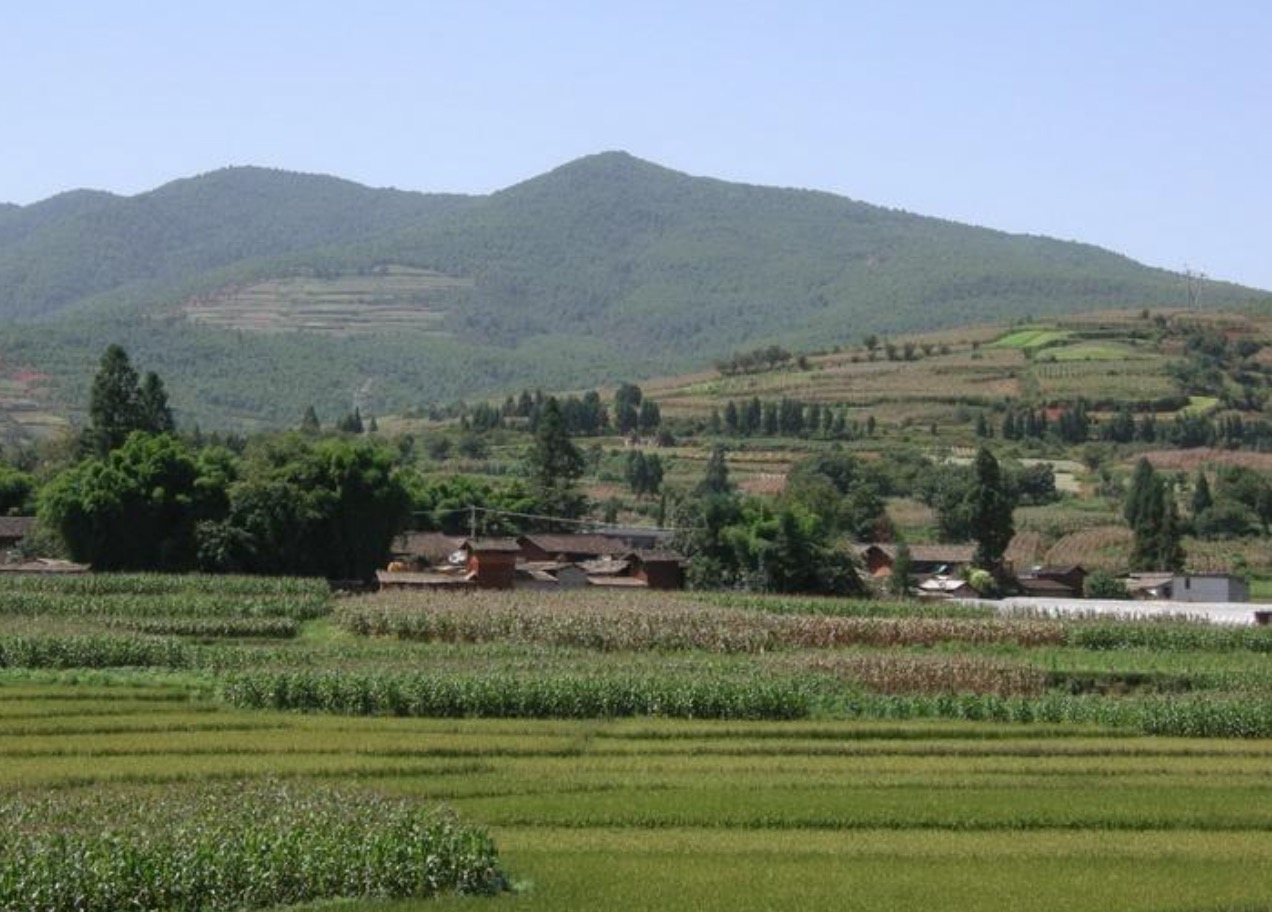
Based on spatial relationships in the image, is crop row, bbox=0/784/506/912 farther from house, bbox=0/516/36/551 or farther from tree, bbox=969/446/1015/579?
house, bbox=0/516/36/551

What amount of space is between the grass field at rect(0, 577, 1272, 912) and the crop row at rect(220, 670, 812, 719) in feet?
0.74

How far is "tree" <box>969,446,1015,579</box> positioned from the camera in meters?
105

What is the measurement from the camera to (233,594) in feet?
251

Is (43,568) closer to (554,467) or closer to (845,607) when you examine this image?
(845,607)

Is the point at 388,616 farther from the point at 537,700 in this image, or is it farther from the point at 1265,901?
the point at 1265,901

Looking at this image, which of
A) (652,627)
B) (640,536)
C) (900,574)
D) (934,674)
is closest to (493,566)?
Answer: (652,627)

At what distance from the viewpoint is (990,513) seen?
347 feet

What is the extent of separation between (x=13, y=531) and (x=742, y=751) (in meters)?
73.5

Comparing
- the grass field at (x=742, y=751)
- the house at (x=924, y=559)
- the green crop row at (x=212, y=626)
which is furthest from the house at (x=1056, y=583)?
the green crop row at (x=212, y=626)

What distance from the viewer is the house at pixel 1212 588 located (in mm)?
95938

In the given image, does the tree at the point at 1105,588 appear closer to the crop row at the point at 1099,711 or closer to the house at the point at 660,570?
the house at the point at 660,570

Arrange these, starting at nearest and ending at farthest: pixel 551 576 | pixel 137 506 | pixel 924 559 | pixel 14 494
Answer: pixel 137 506
pixel 551 576
pixel 924 559
pixel 14 494

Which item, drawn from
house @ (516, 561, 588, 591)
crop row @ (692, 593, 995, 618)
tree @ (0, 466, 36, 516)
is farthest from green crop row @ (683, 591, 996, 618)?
tree @ (0, 466, 36, 516)

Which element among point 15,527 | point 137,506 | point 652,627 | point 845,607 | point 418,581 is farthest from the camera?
point 15,527
